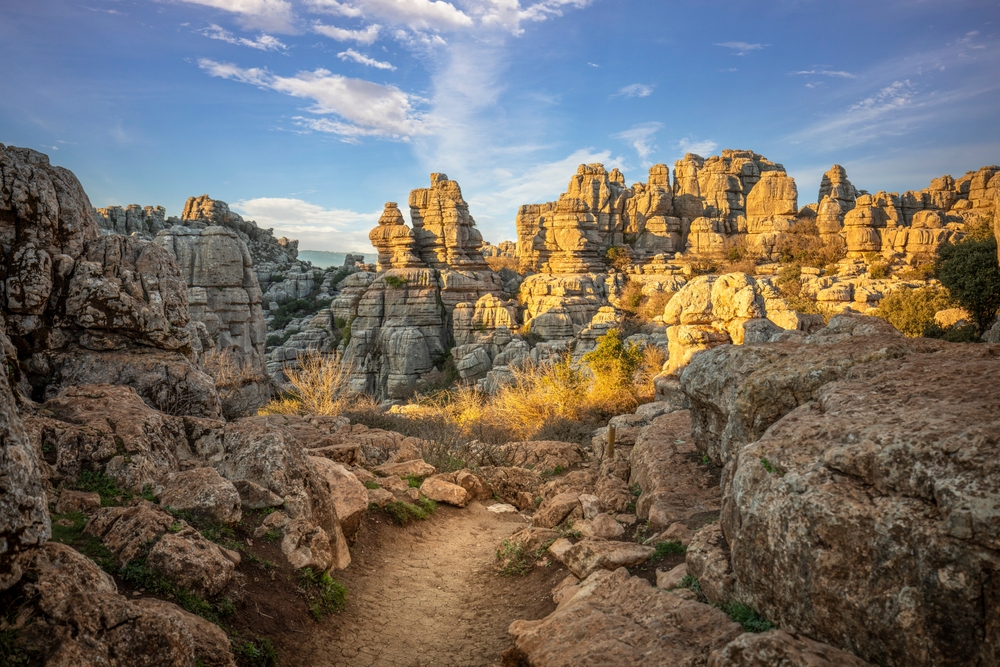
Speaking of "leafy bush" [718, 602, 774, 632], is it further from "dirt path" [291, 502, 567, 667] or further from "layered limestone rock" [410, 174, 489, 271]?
"layered limestone rock" [410, 174, 489, 271]

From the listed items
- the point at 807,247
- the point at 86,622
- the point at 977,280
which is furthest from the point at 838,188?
the point at 86,622

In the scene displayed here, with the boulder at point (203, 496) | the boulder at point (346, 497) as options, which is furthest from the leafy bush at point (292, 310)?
the boulder at point (203, 496)

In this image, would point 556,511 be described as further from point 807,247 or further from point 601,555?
point 807,247

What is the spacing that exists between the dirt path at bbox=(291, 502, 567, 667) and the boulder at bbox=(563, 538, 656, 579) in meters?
0.41

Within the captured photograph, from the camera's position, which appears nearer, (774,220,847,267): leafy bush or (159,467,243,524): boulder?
(159,467,243,524): boulder

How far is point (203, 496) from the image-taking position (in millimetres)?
4820

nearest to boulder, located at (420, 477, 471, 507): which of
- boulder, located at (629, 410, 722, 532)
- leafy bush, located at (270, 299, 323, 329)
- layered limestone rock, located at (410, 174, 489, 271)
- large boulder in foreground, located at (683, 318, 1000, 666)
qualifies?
boulder, located at (629, 410, 722, 532)

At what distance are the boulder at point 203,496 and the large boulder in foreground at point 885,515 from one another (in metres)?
3.94

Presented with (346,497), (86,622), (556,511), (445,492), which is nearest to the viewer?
(86,622)

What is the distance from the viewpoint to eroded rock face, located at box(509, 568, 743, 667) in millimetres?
3254

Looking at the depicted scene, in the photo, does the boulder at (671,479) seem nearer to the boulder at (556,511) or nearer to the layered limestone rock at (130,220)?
the boulder at (556,511)

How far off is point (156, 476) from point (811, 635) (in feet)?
17.0

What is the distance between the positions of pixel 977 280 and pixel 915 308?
400 cm

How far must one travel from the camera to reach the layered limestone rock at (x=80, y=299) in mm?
7078
